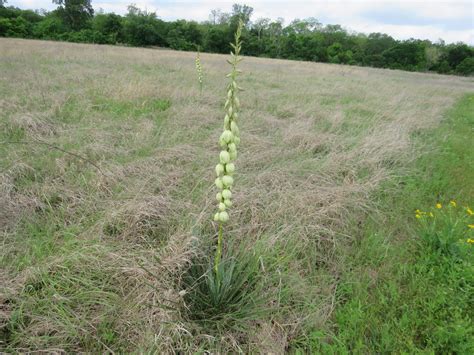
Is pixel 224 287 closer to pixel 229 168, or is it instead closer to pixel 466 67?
pixel 229 168

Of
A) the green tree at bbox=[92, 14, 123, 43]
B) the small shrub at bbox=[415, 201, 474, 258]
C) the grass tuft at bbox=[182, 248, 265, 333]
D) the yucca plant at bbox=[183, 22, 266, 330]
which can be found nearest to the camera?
the yucca plant at bbox=[183, 22, 266, 330]

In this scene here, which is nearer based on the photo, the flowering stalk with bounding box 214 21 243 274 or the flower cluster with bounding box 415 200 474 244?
Answer: the flowering stalk with bounding box 214 21 243 274

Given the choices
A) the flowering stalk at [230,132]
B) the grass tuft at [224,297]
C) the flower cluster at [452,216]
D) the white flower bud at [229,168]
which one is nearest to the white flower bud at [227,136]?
the flowering stalk at [230,132]

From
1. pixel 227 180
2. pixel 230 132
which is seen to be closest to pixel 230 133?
pixel 230 132

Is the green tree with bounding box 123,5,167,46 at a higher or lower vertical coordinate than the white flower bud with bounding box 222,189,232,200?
higher

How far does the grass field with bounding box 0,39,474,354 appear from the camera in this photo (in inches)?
79.7

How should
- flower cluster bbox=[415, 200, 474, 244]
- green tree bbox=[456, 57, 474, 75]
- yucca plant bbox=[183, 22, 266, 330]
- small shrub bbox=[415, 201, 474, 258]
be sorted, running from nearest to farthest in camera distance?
1. yucca plant bbox=[183, 22, 266, 330]
2. small shrub bbox=[415, 201, 474, 258]
3. flower cluster bbox=[415, 200, 474, 244]
4. green tree bbox=[456, 57, 474, 75]

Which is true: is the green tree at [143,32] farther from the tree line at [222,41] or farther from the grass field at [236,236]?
the grass field at [236,236]

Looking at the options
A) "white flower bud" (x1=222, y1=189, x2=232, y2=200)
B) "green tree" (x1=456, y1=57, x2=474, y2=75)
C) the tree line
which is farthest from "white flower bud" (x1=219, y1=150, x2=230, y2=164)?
"green tree" (x1=456, y1=57, x2=474, y2=75)

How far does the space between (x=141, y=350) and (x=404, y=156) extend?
4996 millimetres

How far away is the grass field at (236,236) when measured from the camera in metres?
2.02

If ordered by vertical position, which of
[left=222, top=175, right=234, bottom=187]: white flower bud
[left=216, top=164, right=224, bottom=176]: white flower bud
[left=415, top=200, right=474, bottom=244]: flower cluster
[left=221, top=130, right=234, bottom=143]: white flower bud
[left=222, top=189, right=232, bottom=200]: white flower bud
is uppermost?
[left=221, top=130, right=234, bottom=143]: white flower bud

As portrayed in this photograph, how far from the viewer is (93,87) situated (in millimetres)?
8000

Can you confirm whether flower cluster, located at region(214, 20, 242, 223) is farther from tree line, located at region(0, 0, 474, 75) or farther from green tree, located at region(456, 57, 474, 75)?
green tree, located at region(456, 57, 474, 75)
